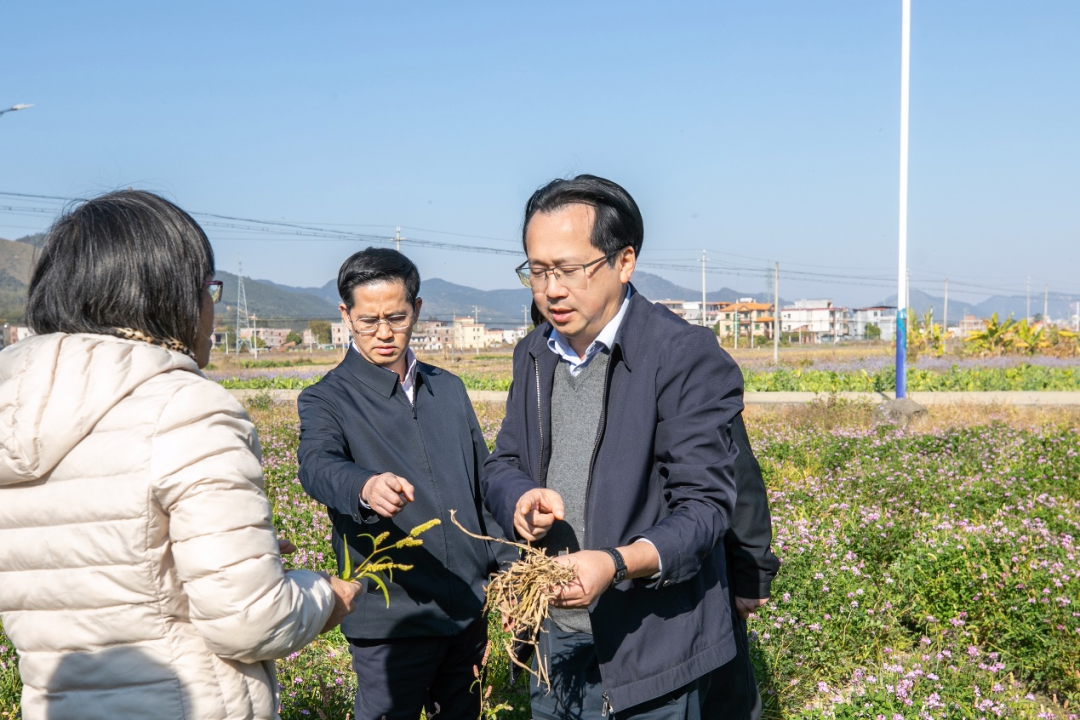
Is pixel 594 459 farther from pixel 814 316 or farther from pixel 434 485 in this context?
pixel 814 316

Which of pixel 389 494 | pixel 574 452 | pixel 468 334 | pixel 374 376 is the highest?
pixel 374 376

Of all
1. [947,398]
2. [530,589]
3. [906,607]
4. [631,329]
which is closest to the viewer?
[530,589]

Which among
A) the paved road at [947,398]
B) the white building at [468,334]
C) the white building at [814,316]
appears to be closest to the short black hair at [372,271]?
the paved road at [947,398]

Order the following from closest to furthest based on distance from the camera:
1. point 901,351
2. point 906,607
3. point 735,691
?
point 735,691 → point 906,607 → point 901,351

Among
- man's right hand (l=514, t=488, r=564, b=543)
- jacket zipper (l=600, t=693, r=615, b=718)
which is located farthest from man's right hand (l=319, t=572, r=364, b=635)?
jacket zipper (l=600, t=693, r=615, b=718)

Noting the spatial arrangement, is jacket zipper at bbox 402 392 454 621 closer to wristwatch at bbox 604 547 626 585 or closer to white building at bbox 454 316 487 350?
wristwatch at bbox 604 547 626 585

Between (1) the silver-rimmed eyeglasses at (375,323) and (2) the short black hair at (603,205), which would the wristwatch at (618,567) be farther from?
(1) the silver-rimmed eyeglasses at (375,323)

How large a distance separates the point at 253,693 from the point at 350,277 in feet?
5.28

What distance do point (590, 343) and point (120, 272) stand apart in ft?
3.73

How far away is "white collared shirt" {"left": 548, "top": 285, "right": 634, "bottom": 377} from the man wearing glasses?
0.60 m

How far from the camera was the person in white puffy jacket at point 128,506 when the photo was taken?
150 centimetres

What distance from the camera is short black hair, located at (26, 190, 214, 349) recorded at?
163 centimetres

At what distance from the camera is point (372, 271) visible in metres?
2.96

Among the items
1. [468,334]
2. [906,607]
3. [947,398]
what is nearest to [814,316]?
[468,334]
